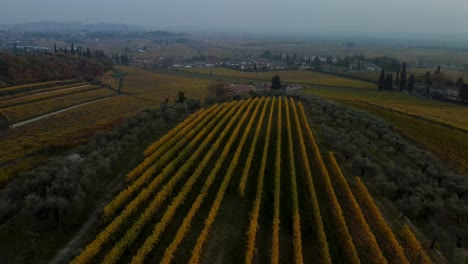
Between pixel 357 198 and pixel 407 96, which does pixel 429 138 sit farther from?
pixel 407 96

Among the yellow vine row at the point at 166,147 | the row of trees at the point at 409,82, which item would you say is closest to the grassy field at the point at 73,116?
the yellow vine row at the point at 166,147

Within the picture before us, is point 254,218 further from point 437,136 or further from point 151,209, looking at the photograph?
point 437,136

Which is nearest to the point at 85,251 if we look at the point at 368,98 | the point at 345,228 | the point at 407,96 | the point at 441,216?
the point at 345,228

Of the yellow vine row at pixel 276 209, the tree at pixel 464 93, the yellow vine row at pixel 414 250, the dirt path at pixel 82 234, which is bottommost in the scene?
the yellow vine row at pixel 414 250

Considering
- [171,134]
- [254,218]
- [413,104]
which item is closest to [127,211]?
[254,218]

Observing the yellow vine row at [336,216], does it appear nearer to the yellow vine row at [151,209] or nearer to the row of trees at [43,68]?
the yellow vine row at [151,209]

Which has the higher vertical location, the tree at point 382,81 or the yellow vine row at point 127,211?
the tree at point 382,81

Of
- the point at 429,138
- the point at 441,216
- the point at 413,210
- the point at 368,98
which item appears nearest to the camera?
the point at 413,210
